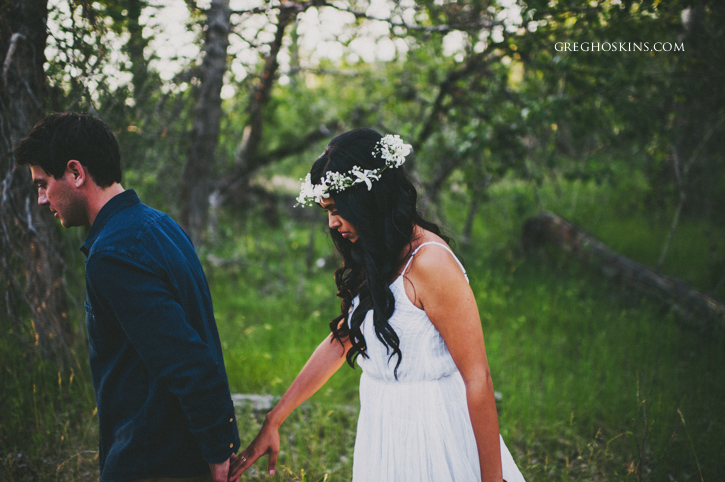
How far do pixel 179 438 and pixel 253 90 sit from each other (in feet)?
16.9

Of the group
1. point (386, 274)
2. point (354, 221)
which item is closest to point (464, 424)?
point (386, 274)

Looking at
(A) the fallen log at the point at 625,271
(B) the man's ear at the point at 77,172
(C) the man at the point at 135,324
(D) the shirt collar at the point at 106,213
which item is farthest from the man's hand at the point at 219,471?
(A) the fallen log at the point at 625,271

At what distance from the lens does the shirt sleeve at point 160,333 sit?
1346mm

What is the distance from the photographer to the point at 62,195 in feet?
5.06

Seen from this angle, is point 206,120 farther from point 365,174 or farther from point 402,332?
point 402,332

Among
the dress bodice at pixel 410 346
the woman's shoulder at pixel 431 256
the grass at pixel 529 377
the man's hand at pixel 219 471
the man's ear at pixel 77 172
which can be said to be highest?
the man's ear at pixel 77 172

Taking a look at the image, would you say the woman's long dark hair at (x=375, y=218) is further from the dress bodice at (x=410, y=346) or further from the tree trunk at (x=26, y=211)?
the tree trunk at (x=26, y=211)

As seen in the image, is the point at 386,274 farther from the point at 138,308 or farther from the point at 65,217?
the point at 65,217

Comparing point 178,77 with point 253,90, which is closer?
point 178,77

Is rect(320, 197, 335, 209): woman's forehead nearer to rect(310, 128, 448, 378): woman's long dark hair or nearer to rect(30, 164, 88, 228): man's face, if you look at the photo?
rect(310, 128, 448, 378): woman's long dark hair

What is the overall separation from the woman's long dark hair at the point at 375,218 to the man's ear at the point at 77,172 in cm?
82

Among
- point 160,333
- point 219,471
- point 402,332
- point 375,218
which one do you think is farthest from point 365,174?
→ point 219,471

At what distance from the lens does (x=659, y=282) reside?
5.25 metres

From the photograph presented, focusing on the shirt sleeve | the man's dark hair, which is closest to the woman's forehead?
the shirt sleeve
